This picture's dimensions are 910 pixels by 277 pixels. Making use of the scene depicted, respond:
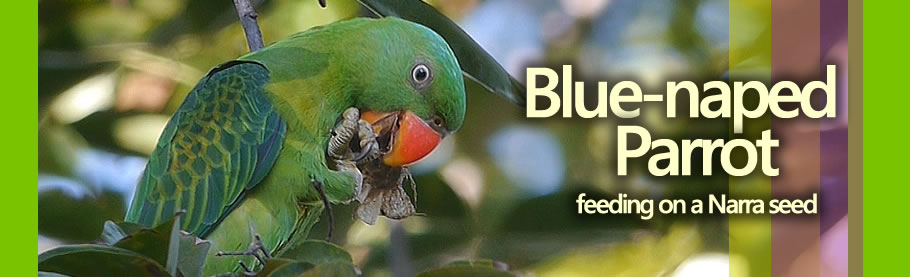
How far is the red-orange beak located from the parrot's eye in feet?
0.18

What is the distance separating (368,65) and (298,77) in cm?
12

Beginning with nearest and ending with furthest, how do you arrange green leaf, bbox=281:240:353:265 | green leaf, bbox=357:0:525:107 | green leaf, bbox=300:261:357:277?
green leaf, bbox=300:261:357:277 → green leaf, bbox=281:240:353:265 → green leaf, bbox=357:0:525:107

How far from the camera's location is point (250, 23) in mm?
1696

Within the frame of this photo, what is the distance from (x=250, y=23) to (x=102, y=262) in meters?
0.78

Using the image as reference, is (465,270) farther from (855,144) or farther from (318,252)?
(855,144)

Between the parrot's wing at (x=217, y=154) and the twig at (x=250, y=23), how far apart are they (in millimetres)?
157

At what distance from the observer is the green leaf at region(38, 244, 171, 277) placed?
0.98 m

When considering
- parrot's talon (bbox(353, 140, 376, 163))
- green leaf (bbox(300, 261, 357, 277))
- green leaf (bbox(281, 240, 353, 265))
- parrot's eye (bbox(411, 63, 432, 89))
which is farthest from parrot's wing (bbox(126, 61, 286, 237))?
green leaf (bbox(300, 261, 357, 277))

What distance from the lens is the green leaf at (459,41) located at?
1.67 meters

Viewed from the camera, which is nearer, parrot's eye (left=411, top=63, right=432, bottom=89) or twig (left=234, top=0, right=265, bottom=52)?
parrot's eye (left=411, top=63, right=432, bottom=89)

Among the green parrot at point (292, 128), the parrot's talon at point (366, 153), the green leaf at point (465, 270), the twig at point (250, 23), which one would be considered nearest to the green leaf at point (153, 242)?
the green leaf at point (465, 270)

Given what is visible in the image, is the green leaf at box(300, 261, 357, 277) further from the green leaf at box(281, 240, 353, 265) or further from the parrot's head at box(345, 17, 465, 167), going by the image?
the parrot's head at box(345, 17, 465, 167)

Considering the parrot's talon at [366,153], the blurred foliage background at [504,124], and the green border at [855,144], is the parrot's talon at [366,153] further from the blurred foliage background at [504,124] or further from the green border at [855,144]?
the green border at [855,144]

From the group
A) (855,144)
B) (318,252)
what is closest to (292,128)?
(318,252)
